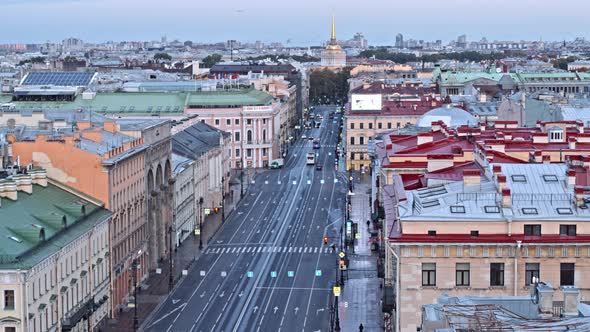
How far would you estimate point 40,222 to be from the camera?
6725cm

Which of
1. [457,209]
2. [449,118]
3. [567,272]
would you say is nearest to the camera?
[567,272]

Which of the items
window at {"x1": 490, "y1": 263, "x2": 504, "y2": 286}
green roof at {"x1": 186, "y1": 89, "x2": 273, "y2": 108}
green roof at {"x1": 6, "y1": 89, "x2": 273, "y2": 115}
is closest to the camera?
window at {"x1": 490, "y1": 263, "x2": 504, "y2": 286}

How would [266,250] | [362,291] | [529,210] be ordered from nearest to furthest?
1. [529,210]
2. [362,291]
3. [266,250]

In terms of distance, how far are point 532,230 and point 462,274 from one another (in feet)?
10.6

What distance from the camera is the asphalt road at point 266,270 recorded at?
3002 inches

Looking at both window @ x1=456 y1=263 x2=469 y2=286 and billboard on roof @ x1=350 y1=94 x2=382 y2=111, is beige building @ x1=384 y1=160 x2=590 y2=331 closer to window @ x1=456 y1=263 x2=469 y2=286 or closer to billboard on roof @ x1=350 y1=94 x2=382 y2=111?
window @ x1=456 y1=263 x2=469 y2=286

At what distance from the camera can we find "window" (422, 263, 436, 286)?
52.3 m

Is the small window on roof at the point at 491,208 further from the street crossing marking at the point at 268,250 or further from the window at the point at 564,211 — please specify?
the street crossing marking at the point at 268,250

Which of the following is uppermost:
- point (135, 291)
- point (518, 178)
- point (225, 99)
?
point (518, 178)

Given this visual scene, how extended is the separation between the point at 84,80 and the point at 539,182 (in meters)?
121

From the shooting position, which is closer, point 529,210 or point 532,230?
point 532,230

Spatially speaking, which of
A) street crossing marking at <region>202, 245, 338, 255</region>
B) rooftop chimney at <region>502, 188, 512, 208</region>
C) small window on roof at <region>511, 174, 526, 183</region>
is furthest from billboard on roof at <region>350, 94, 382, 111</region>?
rooftop chimney at <region>502, 188, 512, 208</region>

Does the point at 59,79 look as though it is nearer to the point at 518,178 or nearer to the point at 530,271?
the point at 518,178

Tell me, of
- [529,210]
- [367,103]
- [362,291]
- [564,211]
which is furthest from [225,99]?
[564,211]
